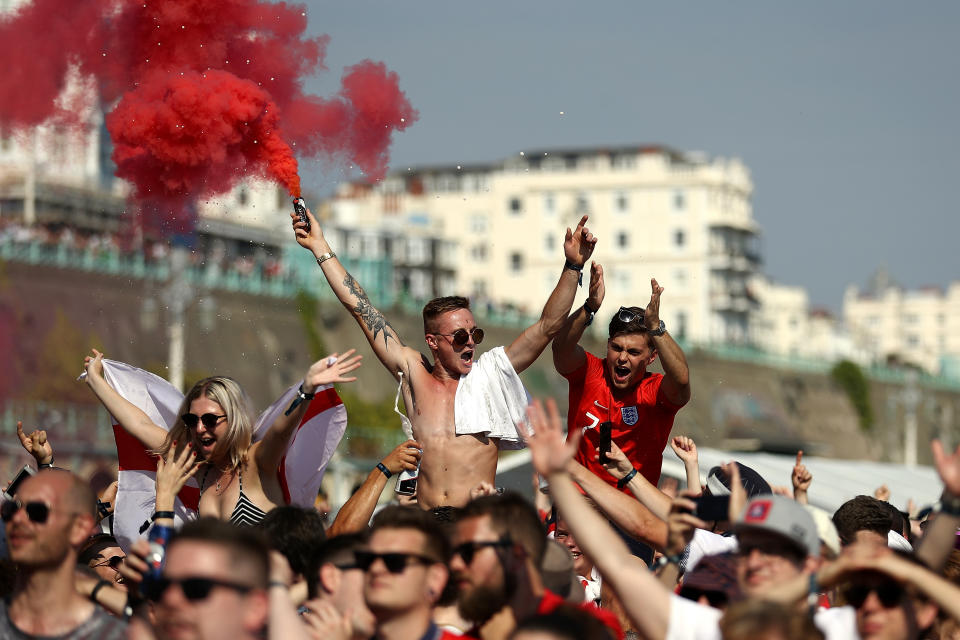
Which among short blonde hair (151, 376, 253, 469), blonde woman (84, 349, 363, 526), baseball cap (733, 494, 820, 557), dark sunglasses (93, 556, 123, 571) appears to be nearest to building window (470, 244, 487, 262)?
blonde woman (84, 349, 363, 526)

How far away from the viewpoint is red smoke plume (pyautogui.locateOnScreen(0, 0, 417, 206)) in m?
9.62

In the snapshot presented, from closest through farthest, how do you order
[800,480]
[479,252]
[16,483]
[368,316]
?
[16,483] < [800,480] < [368,316] < [479,252]

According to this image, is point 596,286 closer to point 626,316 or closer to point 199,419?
point 626,316

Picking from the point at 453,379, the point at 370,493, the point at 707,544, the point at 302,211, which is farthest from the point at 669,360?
the point at 302,211

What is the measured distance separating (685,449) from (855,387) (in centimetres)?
8598

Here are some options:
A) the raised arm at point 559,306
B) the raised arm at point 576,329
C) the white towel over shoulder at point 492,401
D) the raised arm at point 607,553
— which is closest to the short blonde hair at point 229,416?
the white towel over shoulder at point 492,401

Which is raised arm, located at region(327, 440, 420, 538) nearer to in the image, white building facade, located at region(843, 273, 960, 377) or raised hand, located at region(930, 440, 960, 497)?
raised hand, located at region(930, 440, 960, 497)

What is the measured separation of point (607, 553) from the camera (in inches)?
200

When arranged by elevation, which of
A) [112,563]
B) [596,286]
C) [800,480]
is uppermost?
[596,286]

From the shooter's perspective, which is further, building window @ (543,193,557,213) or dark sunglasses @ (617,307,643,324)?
building window @ (543,193,557,213)

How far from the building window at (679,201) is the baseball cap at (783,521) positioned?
101m

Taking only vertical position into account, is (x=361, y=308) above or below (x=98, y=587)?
above

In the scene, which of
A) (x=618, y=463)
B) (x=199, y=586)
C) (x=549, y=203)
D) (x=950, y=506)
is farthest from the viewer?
(x=549, y=203)

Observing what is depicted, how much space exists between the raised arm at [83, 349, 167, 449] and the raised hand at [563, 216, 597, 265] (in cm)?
252
